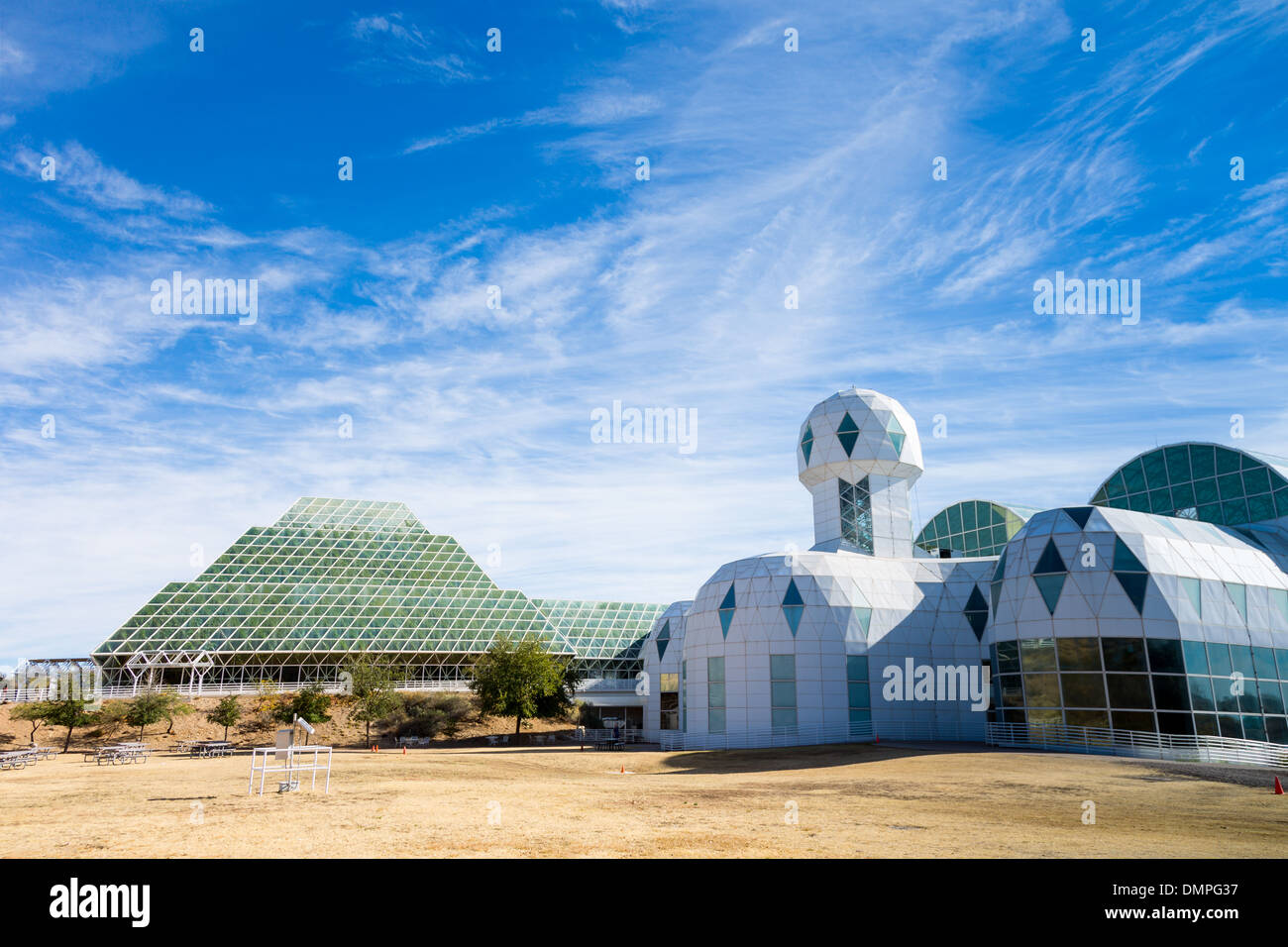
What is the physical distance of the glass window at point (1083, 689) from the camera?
3400cm

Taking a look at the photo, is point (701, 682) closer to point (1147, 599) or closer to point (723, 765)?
point (723, 765)

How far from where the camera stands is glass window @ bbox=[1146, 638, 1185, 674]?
3331 cm

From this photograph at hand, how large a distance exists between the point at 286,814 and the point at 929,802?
1354 centimetres

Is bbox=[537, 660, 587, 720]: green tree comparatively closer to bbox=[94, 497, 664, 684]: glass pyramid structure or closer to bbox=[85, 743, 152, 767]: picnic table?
bbox=[94, 497, 664, 684]: glass pyramid structure

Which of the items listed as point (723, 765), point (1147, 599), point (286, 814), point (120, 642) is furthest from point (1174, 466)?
point (120, 642)

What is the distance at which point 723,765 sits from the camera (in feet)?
107

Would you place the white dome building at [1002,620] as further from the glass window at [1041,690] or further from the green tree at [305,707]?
the green tree at [305,707]

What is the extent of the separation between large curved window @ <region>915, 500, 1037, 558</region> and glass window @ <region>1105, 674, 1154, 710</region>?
25.1 m

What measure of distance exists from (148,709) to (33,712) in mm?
6220

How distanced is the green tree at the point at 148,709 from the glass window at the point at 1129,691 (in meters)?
50.9

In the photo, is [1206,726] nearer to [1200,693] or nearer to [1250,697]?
[1200,693]

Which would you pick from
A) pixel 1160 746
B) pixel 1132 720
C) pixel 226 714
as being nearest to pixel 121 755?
pixel 226 714

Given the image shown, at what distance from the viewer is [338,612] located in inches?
2717

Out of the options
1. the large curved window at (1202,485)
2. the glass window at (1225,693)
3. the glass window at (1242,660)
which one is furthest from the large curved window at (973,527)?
the glass window at (1225,693)
